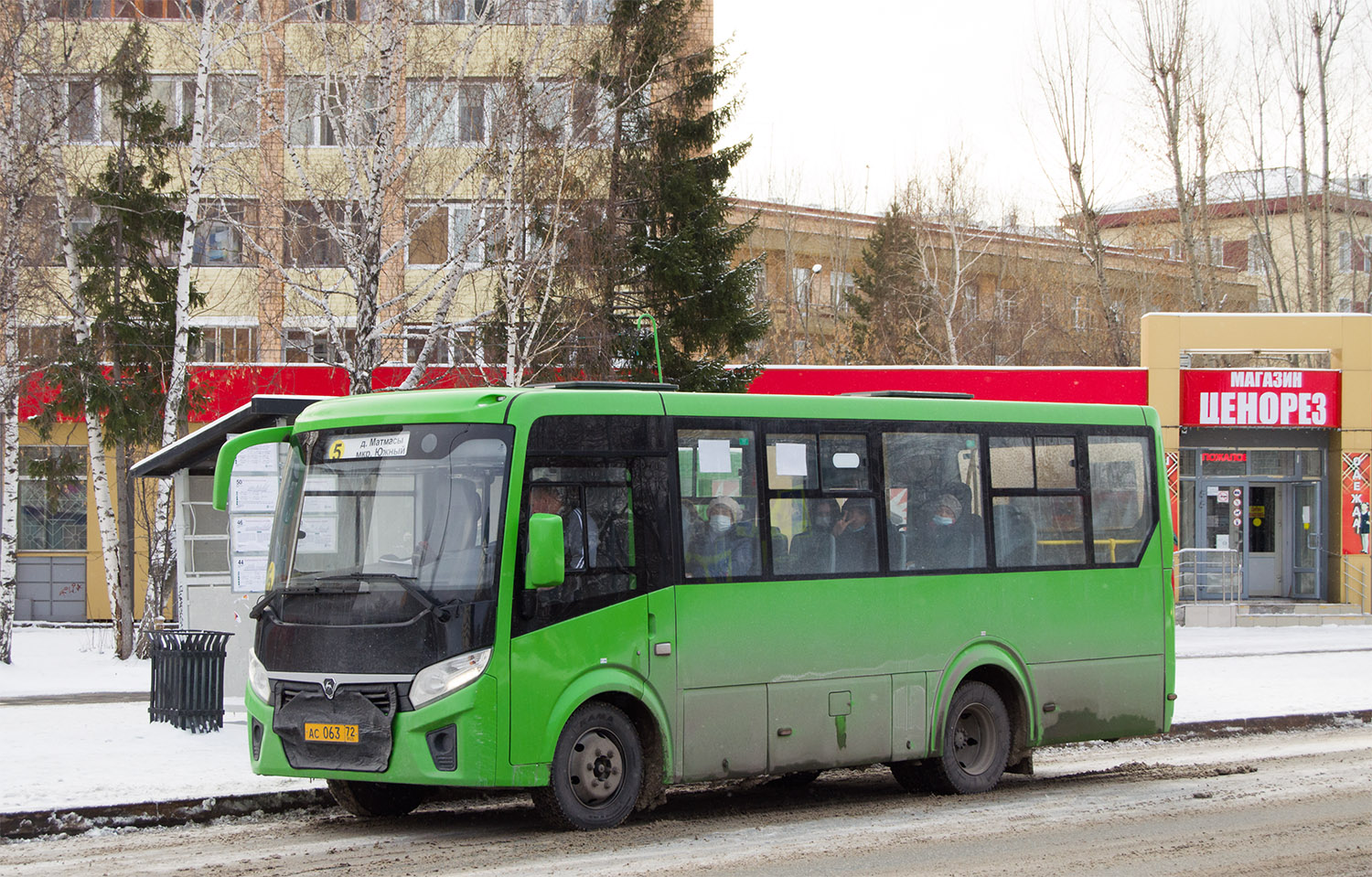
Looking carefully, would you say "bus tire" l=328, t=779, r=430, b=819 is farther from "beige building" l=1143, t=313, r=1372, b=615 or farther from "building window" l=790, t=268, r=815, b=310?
"building window" l=790, t=268, r=815, b=310

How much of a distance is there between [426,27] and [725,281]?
664 cm

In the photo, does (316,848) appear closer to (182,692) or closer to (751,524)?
(751,524)

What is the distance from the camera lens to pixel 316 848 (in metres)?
8.83

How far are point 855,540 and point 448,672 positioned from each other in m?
3.29

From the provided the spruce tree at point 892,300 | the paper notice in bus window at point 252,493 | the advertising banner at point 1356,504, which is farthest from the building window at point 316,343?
the spruce tree at point 892,300

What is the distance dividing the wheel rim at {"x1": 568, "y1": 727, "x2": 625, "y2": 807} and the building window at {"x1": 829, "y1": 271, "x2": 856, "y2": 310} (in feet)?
162

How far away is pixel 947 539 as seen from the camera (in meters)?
11.3

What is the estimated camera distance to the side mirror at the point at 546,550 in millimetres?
8766

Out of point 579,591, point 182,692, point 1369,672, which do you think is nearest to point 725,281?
point 1369,672

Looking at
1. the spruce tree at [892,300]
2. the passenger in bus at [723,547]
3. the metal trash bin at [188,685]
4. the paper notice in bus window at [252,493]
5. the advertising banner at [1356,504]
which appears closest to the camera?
the passenger in bus at [723,547]

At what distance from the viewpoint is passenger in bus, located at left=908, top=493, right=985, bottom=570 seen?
36.6ft

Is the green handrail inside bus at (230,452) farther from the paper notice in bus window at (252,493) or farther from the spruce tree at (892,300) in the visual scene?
the spruce tree at (892,300)

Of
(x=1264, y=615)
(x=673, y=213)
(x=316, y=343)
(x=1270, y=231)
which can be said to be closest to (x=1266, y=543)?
(x=1264, y=615)

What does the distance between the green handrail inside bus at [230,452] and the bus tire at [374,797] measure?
2.00 meters
